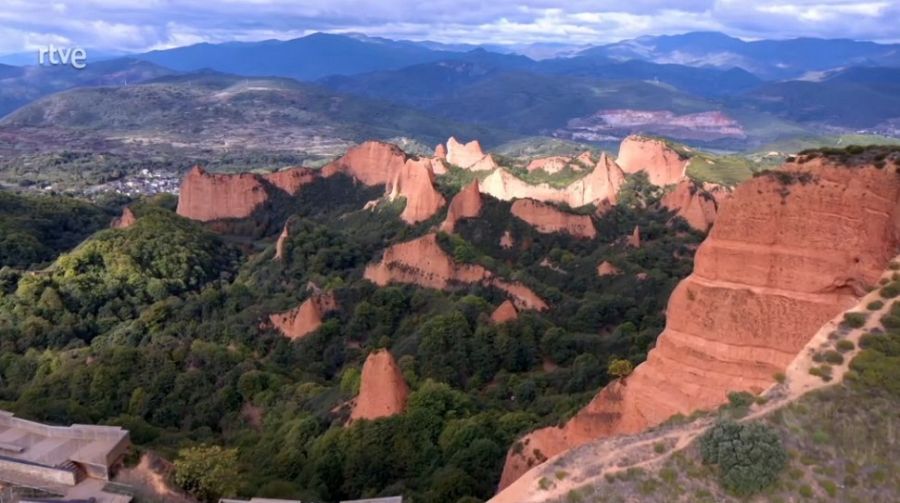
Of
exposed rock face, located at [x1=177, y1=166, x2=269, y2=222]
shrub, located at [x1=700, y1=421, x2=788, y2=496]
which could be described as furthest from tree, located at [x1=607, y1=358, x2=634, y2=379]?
exposed rock face, located at [x1=177, y1=166, x2=269, y2=222]

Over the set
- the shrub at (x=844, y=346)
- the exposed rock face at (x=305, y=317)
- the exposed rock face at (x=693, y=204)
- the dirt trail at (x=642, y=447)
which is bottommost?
the exposed rock face at (x=305, y=317)

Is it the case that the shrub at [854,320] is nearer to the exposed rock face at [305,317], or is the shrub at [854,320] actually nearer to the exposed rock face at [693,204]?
the exposed rock face at [305,317]

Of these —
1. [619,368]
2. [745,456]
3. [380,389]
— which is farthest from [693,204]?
[745,456]

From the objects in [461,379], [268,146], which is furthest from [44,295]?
[268,146]

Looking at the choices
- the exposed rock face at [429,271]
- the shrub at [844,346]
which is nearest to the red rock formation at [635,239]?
the exposed rock face at [429,271]

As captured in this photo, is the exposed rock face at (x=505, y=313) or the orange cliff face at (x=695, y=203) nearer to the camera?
the exposed rock face at (x=505, y=313)

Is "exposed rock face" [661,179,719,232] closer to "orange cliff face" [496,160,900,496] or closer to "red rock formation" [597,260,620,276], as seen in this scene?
"red rock formation" [597,260,620,276]
